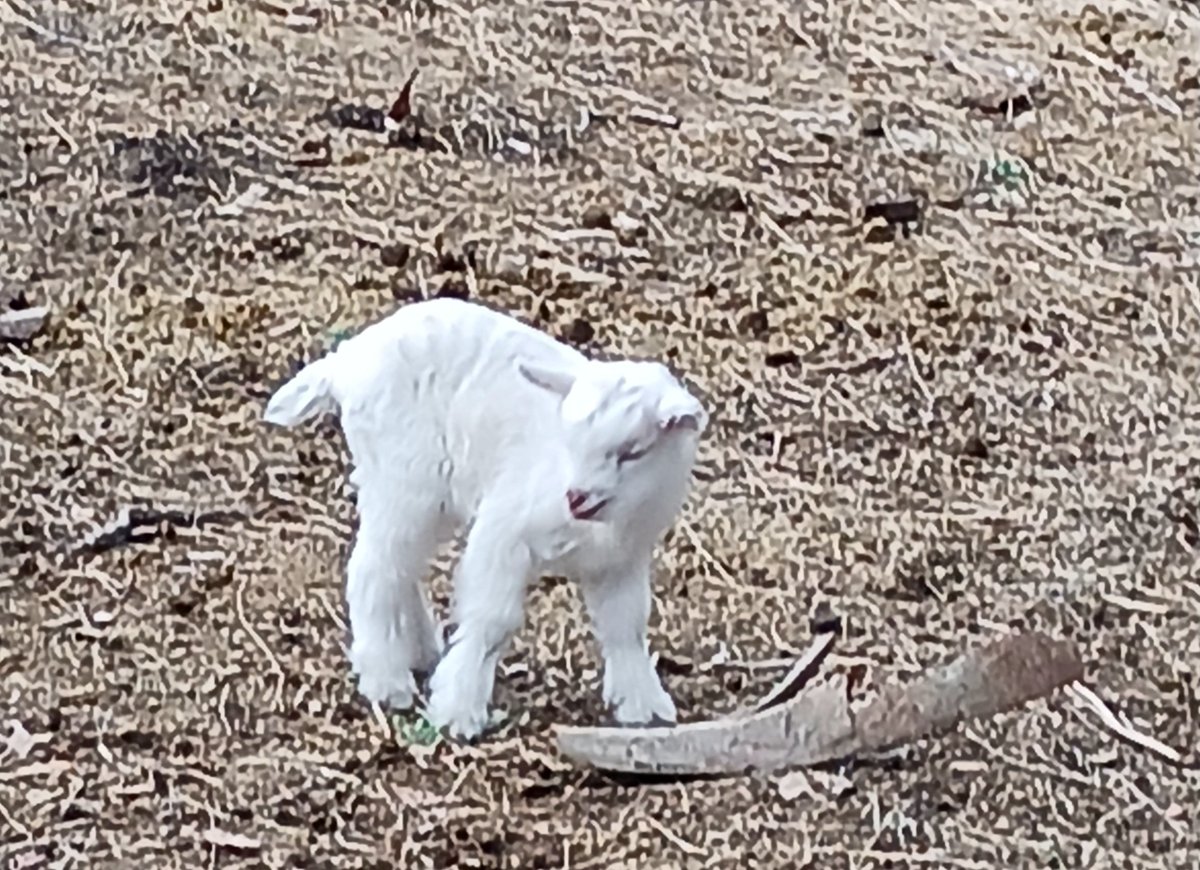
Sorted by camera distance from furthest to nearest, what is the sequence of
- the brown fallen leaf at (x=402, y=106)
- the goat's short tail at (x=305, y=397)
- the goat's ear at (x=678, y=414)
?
the brown fallen leaf at (x=402, y=106) < the goat's short tail at (x=305, y=397) < the goat's ear at (x=678, y=414)

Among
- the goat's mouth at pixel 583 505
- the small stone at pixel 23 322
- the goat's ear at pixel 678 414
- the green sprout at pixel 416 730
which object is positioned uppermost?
the goat's ear at pixel 678 414

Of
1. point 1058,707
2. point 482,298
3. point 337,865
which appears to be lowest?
point 337,865

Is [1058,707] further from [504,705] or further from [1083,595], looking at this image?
[504,705]

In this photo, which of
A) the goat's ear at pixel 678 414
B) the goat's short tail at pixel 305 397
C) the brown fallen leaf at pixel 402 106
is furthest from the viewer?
the brown fallen leaf at pixel 402 106

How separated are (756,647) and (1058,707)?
14 cm

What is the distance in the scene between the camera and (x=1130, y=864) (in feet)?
Result: 2.55

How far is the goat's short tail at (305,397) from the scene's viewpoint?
720mm

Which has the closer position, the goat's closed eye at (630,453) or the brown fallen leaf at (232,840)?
the goat's closed eye at (630,453)

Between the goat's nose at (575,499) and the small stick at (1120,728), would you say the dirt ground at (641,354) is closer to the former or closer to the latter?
the small stick at (1120,728)

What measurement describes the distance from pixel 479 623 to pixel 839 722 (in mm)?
187

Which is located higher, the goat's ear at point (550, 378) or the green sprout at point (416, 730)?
the goat's ear at point (550, 378)

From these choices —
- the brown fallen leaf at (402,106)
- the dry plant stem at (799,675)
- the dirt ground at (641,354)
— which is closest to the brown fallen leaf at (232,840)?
the dirt ground at (641,354)

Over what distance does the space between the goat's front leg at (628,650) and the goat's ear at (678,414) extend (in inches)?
4.3

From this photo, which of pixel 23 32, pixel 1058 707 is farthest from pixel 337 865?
pixel 23 32
